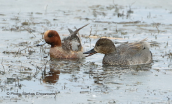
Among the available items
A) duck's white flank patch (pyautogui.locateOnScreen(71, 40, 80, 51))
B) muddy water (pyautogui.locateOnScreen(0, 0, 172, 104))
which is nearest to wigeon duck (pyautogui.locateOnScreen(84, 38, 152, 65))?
muddy water (pyautogui.locateOnScreen(0, 0, 172, 104))

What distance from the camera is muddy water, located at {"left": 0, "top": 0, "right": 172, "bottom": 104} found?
5.56m

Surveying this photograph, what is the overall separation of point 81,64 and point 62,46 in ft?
3.51

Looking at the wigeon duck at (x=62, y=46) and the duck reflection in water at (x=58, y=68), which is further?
the wigeon duck at (x=62, y=46)

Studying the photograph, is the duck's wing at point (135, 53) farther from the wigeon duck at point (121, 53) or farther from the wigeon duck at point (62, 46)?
the wigeon duck at point (62, 46)

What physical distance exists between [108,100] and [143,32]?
22.5 ft

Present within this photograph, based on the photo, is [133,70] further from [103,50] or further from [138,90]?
[138,90]

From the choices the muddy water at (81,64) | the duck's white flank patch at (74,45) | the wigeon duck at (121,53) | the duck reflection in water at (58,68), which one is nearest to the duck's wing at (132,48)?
the wigeon duck at (121,53)

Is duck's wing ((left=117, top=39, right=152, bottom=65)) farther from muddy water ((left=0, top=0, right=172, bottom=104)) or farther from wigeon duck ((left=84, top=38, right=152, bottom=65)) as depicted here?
muddy water ((left=0, top=0, right=172, bottom=104))

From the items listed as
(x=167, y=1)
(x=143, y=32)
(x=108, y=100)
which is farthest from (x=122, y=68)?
(x=167, y=1)

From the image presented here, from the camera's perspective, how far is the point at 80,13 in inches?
599

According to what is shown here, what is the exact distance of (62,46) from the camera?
29.5 feet

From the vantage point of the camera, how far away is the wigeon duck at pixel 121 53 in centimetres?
823

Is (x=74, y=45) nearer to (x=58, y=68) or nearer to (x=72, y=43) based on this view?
(x=72, y=43)

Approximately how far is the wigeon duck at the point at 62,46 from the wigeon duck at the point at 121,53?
0.50m
